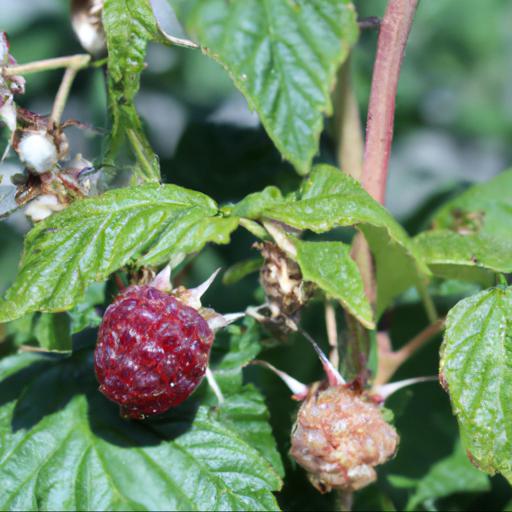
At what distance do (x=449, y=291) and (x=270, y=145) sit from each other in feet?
1.09

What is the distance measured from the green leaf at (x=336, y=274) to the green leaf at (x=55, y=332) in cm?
27

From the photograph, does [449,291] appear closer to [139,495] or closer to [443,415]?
[443,415]

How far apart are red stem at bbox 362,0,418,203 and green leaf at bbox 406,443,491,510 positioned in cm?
43

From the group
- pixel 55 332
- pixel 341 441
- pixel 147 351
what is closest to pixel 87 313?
pixel 55 332

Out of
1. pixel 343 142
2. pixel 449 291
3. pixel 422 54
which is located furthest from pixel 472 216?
pixel 422 54

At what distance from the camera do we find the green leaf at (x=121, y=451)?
0.92 m

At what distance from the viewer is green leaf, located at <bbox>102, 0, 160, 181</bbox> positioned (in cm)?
85

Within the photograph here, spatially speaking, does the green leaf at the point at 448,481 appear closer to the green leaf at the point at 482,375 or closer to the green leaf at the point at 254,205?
the green leaf at the point at 482,375

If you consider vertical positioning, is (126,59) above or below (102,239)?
above

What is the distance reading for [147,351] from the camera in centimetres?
87

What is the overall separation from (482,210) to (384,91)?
39 cm

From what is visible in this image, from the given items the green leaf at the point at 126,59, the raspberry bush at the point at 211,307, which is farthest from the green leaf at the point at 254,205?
the green leaf at the point at 126,59

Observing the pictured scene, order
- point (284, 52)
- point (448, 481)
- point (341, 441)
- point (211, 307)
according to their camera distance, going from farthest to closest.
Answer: point (448, 481) → point (211, 307) → point (341, 441) → point (284, 52)

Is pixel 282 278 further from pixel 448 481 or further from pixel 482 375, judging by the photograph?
pixel 448 481
